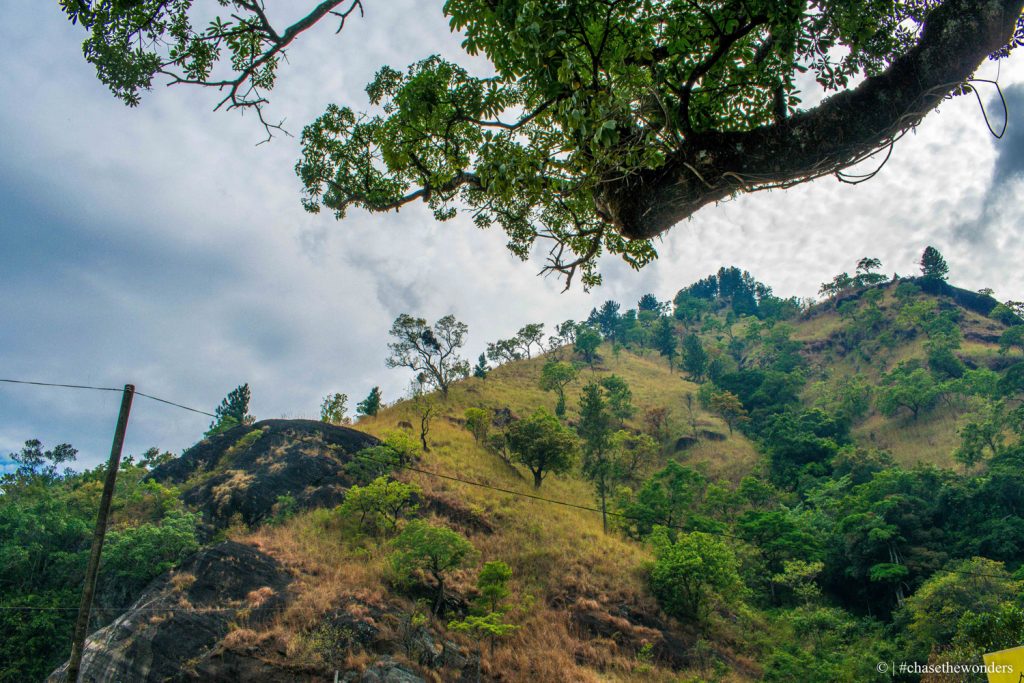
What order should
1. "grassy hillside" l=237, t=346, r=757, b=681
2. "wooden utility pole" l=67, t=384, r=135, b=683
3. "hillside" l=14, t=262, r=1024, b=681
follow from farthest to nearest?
1. "grassy hillside" l=237, t=346, r=757, b=681
2. "hillside" l=14, t=262, r=1024, b=681
3. "wooden utility pole" l=67, t=384, r=135, b=683

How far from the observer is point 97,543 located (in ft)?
22.6

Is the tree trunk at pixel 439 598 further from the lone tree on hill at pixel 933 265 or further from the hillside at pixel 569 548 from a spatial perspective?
the lone tree on hill at pixel 933 265

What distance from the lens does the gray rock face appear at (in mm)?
14023

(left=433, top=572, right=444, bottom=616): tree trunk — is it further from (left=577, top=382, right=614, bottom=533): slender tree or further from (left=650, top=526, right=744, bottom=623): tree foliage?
(left=577, top=382, right=614, bottom=533): slender tree

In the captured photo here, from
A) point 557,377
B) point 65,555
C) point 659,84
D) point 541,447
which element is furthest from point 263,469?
point 557,377

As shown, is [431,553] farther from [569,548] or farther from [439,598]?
[569,548]

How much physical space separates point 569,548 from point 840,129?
2433cm

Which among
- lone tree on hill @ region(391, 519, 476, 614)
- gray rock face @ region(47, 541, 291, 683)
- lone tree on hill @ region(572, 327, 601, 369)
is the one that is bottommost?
gray rock face @ region(47, 541, 291, 683)

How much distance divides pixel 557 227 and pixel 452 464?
1099 inches

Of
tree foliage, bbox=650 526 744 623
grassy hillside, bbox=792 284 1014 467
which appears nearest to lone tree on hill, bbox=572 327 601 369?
grassy hillside, bbox=792 284 1014 467

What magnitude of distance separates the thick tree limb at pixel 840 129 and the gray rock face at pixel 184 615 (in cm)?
1769

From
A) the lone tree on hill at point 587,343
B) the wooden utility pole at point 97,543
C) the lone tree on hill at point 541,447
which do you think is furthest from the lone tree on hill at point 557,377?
the wooden utility pole at point 97,543

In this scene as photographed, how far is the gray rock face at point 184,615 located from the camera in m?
14.0

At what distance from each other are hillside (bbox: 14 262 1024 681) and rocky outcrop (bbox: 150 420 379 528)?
4.4 inches
